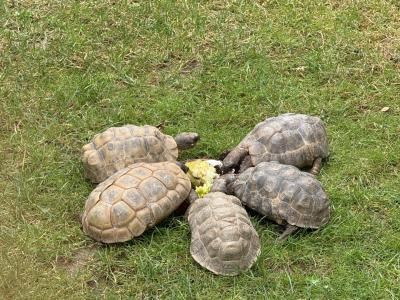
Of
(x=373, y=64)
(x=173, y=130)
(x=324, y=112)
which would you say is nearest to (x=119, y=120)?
(x=173, y=130)

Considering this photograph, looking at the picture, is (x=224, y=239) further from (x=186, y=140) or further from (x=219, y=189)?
(x=186, y=140)

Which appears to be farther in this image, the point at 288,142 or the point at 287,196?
the point at 288,142

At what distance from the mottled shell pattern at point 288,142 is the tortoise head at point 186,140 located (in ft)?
1.27

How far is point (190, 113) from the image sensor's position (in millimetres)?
6590

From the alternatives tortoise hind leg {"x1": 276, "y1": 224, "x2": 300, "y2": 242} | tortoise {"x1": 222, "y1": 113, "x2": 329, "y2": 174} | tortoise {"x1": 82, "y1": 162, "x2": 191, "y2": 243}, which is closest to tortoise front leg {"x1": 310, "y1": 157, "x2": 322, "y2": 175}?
tortoise {"x1": 222, "y1": 113, "x2": 329, "y2": 174}

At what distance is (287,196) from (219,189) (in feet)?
1.83

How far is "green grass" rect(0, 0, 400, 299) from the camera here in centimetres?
489

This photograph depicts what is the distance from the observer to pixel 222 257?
4.78 metres

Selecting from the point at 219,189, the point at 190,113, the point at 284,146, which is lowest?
the point at 190,113

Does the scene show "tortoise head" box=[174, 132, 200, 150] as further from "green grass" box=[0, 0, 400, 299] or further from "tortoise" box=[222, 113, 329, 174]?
"tortoise" box=[222, 113, 329, 174]

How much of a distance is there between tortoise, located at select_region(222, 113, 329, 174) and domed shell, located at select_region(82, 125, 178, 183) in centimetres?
54

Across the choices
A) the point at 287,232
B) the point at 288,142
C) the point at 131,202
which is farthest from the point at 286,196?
the point at 131,202

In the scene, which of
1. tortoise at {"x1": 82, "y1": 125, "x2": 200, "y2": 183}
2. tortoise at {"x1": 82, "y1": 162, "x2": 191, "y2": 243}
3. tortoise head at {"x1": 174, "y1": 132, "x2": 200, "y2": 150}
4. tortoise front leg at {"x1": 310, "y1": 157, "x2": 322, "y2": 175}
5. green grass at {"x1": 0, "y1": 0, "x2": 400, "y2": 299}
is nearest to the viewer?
green grass at {"x1": 0, "y1": 0, "x2": 400, "y2": 299}

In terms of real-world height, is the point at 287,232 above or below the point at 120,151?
below
